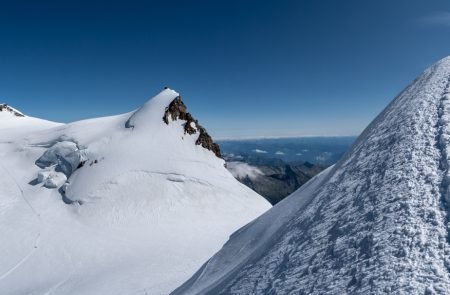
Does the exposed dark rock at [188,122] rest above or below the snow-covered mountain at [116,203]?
above

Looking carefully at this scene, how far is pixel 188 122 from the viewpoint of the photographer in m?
40.5

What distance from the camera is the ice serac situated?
12.8 feet

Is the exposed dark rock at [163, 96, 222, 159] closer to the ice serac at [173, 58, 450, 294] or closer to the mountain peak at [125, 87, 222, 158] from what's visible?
the mountain peak at [125, 87, 222, 158]

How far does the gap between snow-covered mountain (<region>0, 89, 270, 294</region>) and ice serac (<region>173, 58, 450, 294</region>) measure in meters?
9.09

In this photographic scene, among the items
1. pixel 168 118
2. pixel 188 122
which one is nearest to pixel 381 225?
pixel 168 118

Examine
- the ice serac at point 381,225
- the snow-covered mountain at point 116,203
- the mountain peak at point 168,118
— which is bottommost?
the snow-covered mountain at point 116,203

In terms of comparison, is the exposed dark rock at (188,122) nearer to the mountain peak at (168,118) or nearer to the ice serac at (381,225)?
the mountain peak at (168,118)

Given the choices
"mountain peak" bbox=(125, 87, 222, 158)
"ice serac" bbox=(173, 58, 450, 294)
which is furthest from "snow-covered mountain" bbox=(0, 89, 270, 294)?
"ice serac" bbox=(173, 58, 450, 294)

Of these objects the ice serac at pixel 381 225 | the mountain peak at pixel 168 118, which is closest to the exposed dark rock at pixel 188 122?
the mountain peak at pixel 168 118

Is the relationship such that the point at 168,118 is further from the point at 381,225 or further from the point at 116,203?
the point at 381,225

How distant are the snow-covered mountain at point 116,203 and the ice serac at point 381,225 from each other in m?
9.09

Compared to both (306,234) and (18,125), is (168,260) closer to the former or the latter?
(306,234)

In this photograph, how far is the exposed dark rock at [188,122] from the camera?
3911cm

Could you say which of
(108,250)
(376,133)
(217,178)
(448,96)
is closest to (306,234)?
(376,133)
